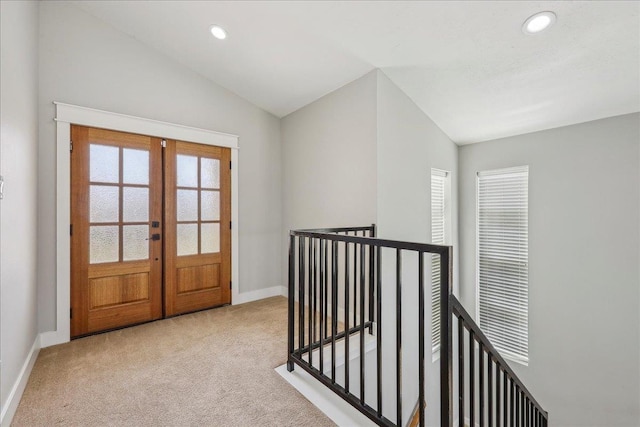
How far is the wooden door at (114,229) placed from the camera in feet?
9.15

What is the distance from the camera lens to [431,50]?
8.14ft

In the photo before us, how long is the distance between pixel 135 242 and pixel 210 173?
112cm

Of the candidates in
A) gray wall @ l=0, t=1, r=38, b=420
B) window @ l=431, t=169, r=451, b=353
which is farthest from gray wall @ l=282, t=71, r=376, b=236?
gray wall @ l=0, t=1, r=38, b=420

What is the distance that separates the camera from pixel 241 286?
3.82m

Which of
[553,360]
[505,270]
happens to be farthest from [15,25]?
[553,360]

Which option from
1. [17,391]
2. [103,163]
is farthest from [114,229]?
[17,391]

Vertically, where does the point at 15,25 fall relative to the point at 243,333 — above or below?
above

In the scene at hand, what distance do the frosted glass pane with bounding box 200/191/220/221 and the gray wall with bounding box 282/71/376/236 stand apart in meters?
0.92

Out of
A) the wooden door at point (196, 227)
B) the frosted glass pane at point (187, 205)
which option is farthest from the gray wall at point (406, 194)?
the frosted glass pane at point (187, 205)

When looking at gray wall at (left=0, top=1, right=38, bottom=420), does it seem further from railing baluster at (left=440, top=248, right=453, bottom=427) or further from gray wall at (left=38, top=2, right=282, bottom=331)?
railing baluster at (left=440, top=248, right=453, bottom=427)

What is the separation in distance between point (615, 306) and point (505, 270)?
1.07 m

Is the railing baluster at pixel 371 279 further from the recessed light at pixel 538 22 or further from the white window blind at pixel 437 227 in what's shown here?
the recessed light at pixel 538 22

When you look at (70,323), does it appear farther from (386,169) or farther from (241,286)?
(386,169)

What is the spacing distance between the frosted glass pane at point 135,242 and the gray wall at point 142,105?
56cm
